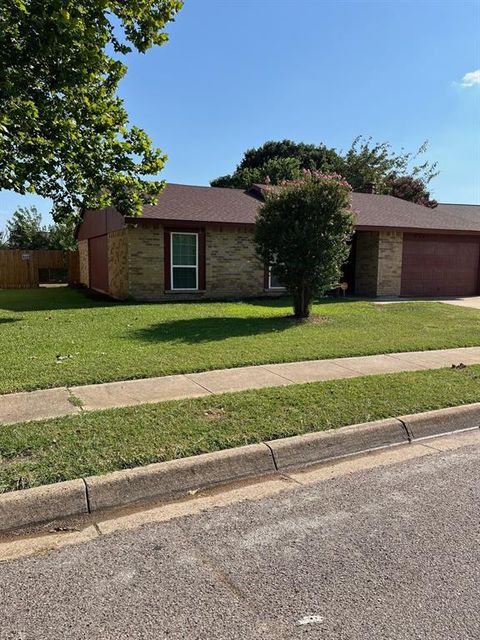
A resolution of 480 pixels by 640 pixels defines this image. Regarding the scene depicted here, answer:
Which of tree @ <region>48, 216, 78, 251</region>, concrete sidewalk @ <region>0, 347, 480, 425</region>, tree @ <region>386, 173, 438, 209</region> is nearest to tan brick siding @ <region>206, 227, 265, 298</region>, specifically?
concrete sidewalk @ <region>0, 347, 480, 425</region>

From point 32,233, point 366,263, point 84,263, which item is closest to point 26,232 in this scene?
point 32,233

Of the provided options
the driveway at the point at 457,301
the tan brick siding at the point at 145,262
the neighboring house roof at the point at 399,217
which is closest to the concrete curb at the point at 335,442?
the tan brick siding at the point at 145,262

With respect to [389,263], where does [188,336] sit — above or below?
below

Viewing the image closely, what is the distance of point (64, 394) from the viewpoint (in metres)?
5.92

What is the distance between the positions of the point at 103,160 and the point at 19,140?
193 centimetres

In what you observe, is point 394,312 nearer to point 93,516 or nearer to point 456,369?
point 456,369

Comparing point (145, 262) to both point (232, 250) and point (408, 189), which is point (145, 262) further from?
point (408, 189)

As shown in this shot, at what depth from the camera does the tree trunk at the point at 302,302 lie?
12.2 m

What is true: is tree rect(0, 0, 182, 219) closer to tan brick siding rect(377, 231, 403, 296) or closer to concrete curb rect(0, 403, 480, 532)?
concrete curb rect(0, 403, 480, 532)

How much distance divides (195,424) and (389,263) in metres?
16.1

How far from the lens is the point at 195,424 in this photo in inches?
194

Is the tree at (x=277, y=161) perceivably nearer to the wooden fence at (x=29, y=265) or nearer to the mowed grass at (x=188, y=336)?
the wooden fence at (x=29, y=265)

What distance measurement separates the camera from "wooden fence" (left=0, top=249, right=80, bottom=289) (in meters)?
25.8

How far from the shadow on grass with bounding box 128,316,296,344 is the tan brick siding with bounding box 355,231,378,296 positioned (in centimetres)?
818
